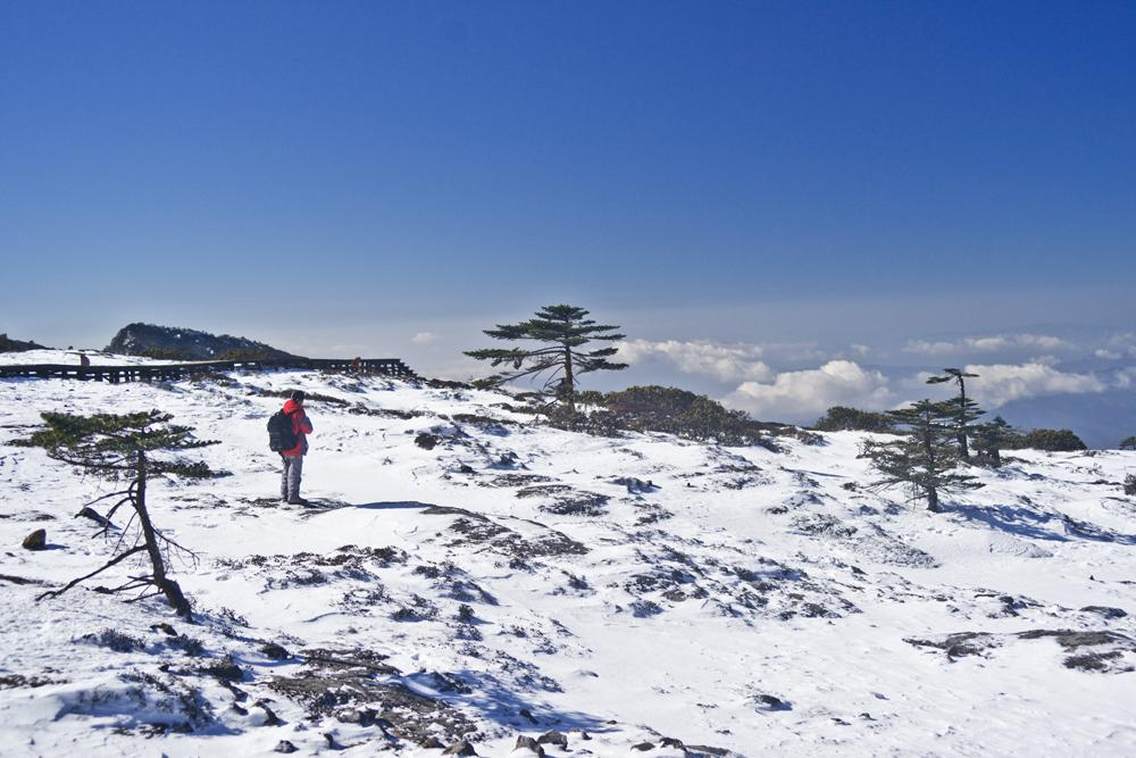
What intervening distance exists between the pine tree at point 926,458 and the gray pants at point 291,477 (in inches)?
748

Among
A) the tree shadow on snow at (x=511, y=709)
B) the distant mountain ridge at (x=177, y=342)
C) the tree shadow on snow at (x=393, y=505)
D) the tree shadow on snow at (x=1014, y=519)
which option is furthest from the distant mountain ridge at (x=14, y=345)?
the tree shadow on snow at (x=1014, y=519)

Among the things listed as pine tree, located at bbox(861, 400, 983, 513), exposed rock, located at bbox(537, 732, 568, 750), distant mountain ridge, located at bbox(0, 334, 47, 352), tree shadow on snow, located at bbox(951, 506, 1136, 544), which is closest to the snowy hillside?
exposed rock, located at bbox(537, 732, 568, 750)

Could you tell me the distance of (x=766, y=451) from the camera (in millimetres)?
Answer: 34281

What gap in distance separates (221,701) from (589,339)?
3311 cm

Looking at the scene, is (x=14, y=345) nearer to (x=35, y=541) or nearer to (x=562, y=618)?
(x=35, y=541)

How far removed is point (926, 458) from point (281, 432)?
2042 centimetres

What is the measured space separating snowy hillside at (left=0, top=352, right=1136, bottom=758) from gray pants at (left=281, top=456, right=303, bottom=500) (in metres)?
→ 0.50

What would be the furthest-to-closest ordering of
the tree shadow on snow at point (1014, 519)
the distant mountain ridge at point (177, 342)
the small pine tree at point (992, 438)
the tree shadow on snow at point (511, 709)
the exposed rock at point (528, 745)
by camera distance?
the distant mountain ridge at point (177, 342), the small pine tree at point (992, 438), the tree shadow on snow at point (1014, 519), the tree shadow on snow at point (511, 709), the exposed rock at point (528, 745)

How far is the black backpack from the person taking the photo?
1667cm

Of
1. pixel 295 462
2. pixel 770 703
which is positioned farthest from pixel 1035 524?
pixel 295 462

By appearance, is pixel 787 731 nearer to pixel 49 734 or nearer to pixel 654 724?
pixel 654 724

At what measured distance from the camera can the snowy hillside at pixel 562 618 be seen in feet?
20.6

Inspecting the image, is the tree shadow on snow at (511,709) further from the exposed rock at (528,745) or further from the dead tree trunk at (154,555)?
the dead tree trunk at (154,555)

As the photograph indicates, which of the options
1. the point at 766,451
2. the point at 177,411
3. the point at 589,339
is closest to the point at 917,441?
the point at 766,451
